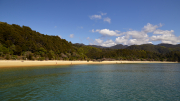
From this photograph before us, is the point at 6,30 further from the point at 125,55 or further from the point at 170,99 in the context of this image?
the point at 125,55

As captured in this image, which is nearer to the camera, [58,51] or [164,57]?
[58,51]

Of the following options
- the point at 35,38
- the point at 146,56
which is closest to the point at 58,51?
the point at 35,38

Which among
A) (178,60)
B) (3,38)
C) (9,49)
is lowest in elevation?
(178,60)

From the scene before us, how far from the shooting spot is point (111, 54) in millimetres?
173625

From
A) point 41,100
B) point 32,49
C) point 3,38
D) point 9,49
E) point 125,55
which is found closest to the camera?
point 41,100

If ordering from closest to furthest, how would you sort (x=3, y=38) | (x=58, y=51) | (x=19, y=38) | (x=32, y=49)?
1. (x=3, y=38)
2. (x=19, y=38)
3. (x=32, y=49)
4. (x=58, y=51)

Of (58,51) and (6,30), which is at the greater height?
(6,30)

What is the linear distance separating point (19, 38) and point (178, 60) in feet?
652

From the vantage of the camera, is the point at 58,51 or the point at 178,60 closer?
the point at 58,51

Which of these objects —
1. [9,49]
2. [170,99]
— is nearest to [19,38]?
[9,49]

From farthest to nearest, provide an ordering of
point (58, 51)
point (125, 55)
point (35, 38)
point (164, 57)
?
point (164, 57) < point (125, 55) < point (58, 51) < point (35, 38)

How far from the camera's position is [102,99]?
1176 cm

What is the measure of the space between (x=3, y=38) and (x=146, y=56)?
173 metres

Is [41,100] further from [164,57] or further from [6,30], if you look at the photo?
[164,57]
